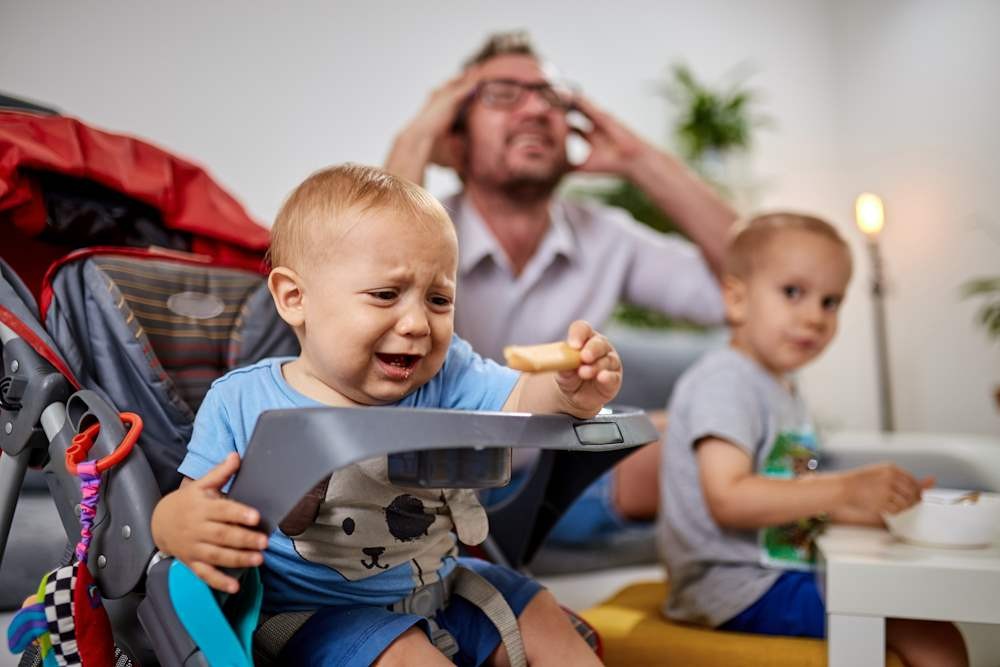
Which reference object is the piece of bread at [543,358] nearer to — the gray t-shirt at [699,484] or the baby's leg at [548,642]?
the baby's leg at [548,642]

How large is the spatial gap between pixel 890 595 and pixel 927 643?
0.22 metres

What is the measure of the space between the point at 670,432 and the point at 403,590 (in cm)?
69

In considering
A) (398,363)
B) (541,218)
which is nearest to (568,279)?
(541,218)

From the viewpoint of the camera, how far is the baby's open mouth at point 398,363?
957 mm

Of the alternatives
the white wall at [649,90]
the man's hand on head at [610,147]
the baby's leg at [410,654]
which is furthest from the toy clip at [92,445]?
the white wall at [649,90]

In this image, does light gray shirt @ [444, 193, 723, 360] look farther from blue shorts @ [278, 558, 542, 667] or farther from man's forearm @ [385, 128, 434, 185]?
blue shorts @ [278, 558, 542, 667]

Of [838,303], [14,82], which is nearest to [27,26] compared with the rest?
[14,82]

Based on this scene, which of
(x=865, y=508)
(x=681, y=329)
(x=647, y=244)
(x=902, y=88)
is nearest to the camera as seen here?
(x=865, y=508)

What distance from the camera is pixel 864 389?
12.3 feet

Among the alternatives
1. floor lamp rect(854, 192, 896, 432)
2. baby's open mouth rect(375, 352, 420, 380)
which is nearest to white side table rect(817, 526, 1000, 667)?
baby's open mouth rect(375, 352, 420, 380)

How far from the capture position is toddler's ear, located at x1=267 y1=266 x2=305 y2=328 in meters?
0.98

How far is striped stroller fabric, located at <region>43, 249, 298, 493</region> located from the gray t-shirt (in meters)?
0.64

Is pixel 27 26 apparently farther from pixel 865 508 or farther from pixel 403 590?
pixel 865 508

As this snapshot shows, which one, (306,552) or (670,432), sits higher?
(306,552)
